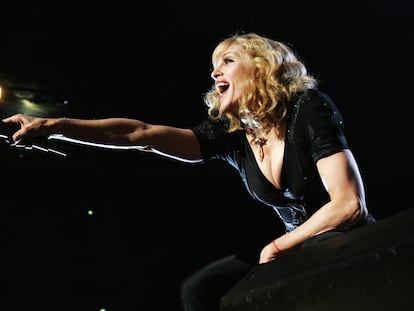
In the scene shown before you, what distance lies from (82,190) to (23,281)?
1.23 meters

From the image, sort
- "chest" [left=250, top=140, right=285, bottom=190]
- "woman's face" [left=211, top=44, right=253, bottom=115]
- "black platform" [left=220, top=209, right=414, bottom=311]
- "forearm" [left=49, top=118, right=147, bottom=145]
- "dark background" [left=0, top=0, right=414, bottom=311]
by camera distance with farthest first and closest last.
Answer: "dark background" [left=0, top=0, right=414, bottom=311]
"woman's face" [left=211, top=44, right=253, bottom=115]
"chest" [left=250, top=140, right=285, bottom=190]
"forearm" [left=49, top=118, right=147, bottom=145]
"black platform" [left=220, top=209, right=414, bottom=311]

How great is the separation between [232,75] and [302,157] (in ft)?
1.32

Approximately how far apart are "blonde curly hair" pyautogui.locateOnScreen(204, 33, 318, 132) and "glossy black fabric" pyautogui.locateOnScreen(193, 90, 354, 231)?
0.05 metres

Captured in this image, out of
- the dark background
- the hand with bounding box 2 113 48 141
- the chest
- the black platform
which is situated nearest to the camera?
the black platform

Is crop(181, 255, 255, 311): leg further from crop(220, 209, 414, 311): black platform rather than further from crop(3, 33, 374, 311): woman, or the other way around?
crop(220, 209, 414, 311): black platform

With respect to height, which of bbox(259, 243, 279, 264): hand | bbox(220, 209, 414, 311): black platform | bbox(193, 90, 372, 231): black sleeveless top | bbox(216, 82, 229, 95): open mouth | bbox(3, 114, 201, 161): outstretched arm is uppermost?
bbox(216, 82, 229, 95): open mouth

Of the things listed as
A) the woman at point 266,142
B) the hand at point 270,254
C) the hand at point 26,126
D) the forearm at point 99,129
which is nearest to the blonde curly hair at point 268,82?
the woman at point 266,142

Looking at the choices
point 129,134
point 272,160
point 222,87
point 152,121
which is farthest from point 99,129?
point 152,121

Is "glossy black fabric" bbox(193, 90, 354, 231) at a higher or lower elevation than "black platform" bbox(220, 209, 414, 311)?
higher

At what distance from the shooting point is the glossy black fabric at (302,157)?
4.80 ft

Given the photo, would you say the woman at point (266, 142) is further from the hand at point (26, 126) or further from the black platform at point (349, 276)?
the black platform at point (349, 276)

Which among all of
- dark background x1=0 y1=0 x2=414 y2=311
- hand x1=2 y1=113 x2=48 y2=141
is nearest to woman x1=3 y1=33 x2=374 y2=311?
hand x1=2 y1=113 x2=48 y2=141

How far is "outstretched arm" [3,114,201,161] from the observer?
1.53 metres

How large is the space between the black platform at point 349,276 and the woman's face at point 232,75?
729 millimetres
